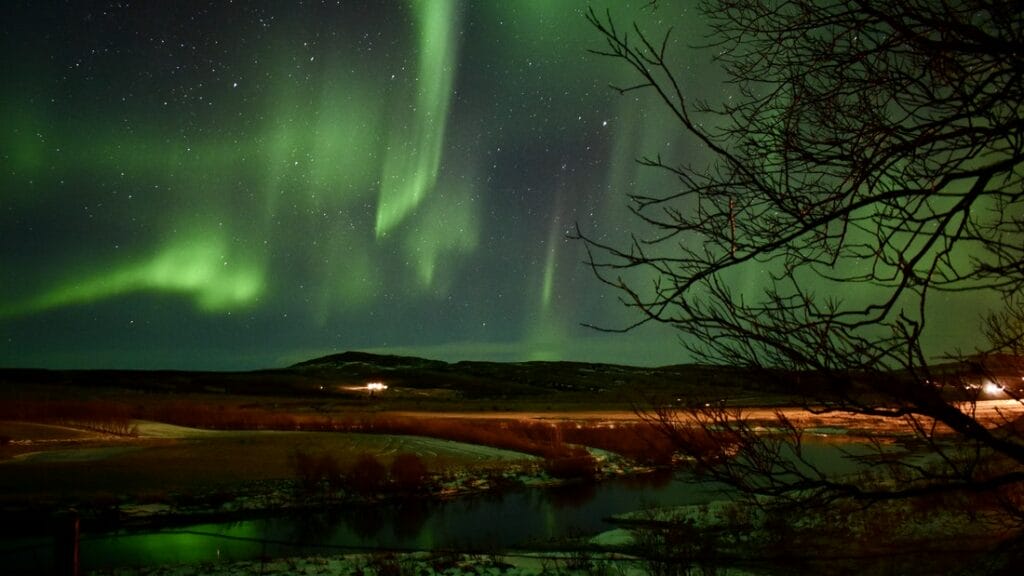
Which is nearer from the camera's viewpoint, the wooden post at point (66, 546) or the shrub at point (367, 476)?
the wooden post at point (66, 546)

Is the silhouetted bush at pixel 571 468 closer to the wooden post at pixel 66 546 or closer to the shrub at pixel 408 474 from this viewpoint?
the shrub at pixel 408 474

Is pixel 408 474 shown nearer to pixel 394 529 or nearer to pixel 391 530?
pixel 394 529

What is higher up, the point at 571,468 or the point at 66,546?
the point at 66,546

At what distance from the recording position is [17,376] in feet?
417

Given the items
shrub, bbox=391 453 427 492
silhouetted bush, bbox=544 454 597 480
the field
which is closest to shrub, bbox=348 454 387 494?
the field

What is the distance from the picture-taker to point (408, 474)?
24812 millimetres

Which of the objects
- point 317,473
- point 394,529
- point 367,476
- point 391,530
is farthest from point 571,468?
point 391,530

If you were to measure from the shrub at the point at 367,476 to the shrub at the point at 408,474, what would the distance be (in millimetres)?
389

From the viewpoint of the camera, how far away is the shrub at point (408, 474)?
2408 centimetres

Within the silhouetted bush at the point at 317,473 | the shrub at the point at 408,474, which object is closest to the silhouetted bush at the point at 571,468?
the shrub at the point at 408,474

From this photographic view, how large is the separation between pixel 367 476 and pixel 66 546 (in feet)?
59.8

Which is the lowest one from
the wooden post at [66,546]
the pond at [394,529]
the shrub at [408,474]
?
the pond at [394,529]

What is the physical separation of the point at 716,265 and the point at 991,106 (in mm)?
1247

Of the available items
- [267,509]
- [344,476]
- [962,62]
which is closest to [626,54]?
[962,62]
